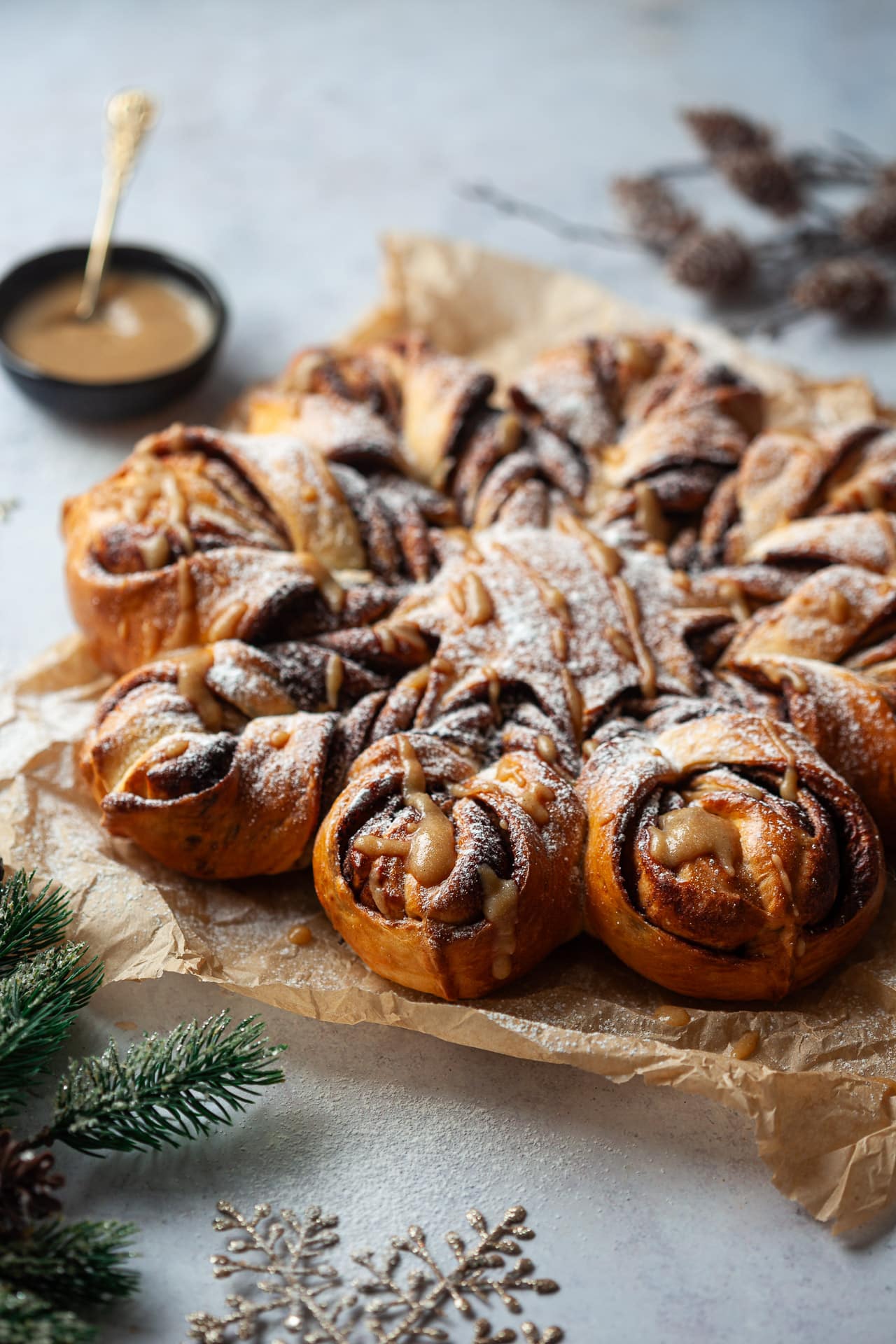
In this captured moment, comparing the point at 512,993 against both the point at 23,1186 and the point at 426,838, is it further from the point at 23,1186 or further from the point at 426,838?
the point at 23,1186

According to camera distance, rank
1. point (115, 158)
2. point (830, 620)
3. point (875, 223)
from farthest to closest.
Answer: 1. point (875, 223)
2. point (115, 158)
3. point (830, 620)

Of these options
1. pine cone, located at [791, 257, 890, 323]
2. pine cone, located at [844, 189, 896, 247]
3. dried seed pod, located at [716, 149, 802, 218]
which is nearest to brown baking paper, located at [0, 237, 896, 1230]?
pine cone, located at [791, 257, 890, 323]

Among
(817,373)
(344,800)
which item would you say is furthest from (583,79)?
(344,800)

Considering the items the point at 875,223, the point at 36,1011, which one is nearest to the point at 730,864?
the point at 36,1011

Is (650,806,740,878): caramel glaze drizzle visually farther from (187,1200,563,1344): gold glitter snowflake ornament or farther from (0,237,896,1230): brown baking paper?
(187,1200,563,1344): gold glitter snowflake ornament

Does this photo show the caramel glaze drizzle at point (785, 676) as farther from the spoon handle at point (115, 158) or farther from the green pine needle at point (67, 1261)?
the spoon handle at point (115, 158)

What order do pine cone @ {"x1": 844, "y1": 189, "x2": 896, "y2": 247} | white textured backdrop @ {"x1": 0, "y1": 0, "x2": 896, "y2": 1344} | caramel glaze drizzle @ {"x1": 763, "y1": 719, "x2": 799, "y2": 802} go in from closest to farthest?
1. white textured backdrop @ {"x1": 0, "y1": 0, "x2": 896, "y2": 1344}
2. caramel glaze drizzle @ {"x1": 763, "y1": 719, "x2": 799, "y2": 802}
3. pine cone @ {"x1": 844, "y1": 189, "x2": 896, "y2": 247}

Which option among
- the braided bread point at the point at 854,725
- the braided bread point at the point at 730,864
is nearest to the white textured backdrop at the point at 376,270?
the braided bread point at the point at 730,864
